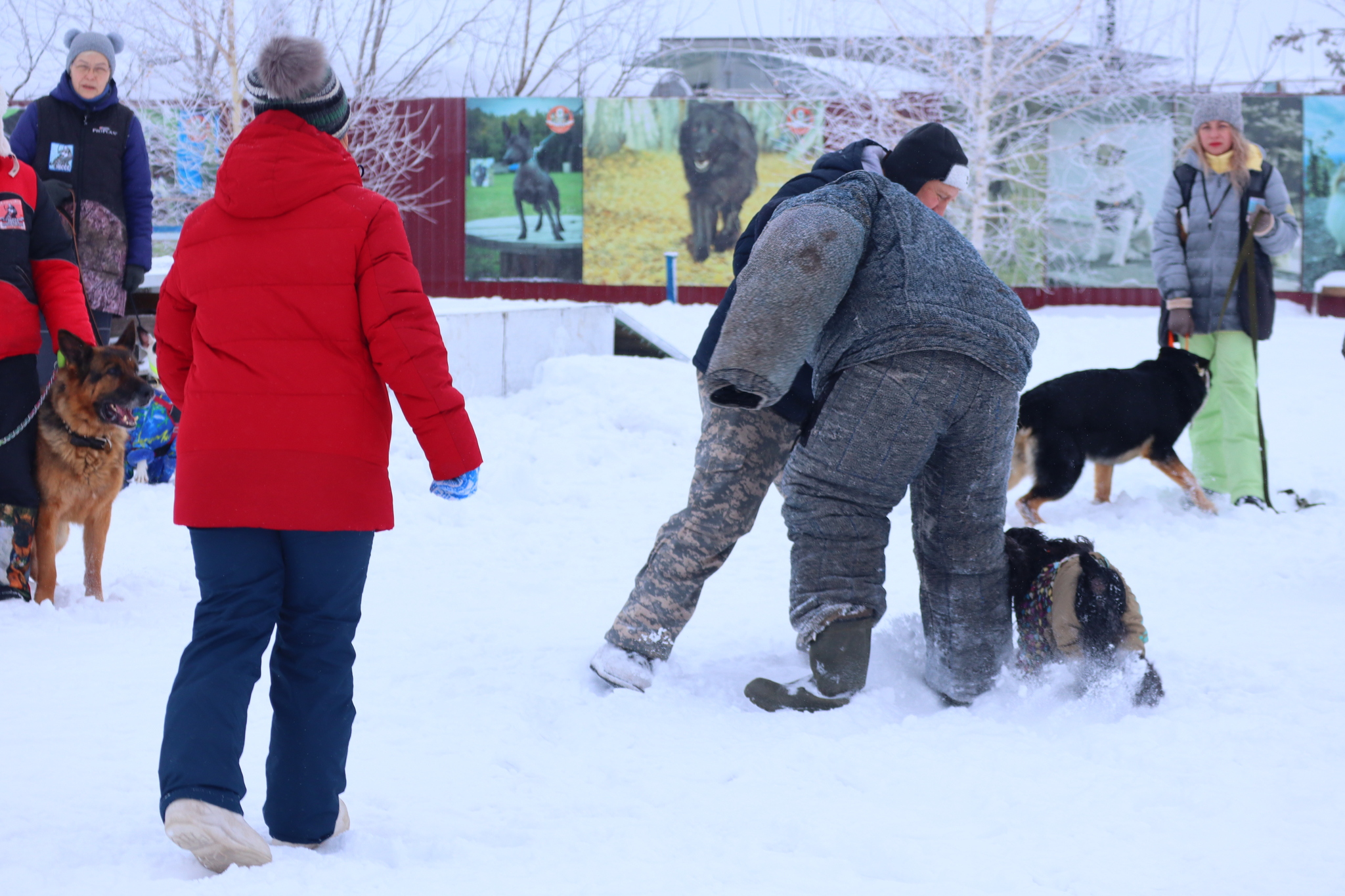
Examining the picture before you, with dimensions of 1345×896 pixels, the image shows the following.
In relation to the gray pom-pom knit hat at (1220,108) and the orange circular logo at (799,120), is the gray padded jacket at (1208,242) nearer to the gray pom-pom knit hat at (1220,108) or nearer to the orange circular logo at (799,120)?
the gray pom-pom knit hat at (1220,108)

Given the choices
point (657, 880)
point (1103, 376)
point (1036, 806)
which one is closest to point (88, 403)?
point (657, 880)

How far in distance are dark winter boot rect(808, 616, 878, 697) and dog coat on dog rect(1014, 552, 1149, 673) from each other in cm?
43

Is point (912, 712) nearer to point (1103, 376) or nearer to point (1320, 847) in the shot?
point (1320, 847)

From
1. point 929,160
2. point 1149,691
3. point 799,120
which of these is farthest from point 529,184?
point 1149,691

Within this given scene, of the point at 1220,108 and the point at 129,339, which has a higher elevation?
the point at 1220,108

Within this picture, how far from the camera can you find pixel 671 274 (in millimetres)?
15391

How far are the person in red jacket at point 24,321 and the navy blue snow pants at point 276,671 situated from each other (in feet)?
7.43

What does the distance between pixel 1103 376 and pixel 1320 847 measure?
3.79m

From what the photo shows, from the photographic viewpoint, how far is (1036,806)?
2.15m

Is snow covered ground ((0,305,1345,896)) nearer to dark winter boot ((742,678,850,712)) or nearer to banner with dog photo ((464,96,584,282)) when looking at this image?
dark winter boot ((742,678,850,712))

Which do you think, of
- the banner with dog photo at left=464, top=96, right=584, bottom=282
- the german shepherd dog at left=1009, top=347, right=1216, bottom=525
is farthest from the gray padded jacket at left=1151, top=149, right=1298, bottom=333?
the banner with dog photo at left=464, top=96, right=584, bottom=282

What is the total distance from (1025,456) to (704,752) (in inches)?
132

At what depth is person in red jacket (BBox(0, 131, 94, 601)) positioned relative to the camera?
3.60 m

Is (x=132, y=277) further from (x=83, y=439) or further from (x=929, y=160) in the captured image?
(x=929, y=160)
